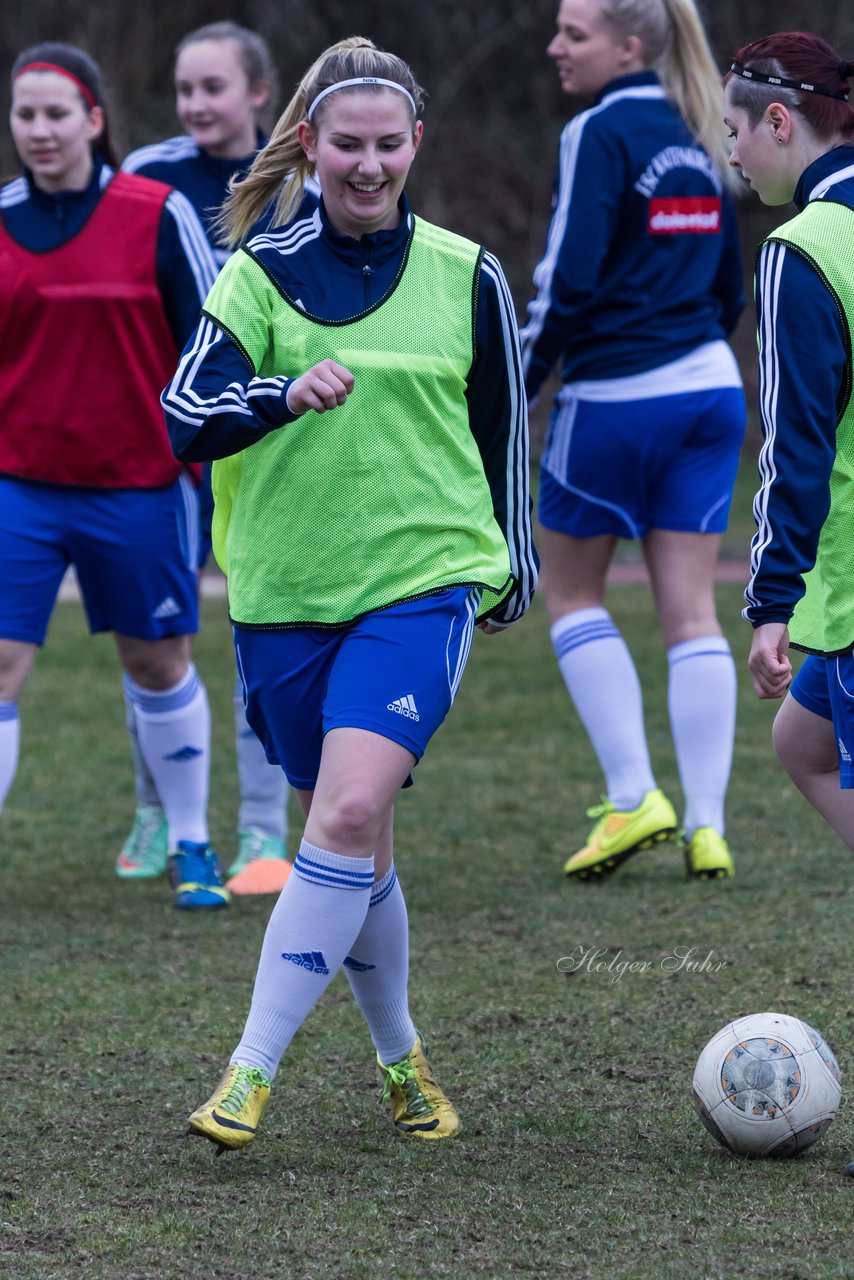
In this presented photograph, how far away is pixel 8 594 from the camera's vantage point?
16.4 ft

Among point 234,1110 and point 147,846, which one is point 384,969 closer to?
point 234,1110

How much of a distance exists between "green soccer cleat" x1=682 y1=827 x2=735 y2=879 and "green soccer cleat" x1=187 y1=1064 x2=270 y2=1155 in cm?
261

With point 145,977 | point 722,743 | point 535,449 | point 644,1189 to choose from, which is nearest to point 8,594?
point 145,977

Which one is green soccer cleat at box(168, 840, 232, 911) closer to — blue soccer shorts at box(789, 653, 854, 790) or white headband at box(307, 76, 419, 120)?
blue soccer shorts at box(789, 653, 854, 790)

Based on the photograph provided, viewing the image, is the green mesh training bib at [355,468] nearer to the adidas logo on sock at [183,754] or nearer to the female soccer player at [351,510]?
the female soccer player at [351,510]

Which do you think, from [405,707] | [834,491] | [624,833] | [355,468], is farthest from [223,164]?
[834,491]

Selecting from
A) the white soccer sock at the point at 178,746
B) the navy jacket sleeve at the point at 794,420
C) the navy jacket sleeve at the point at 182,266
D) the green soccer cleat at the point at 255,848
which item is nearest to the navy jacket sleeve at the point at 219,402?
the navy jacket sleeve at the point at 794,420

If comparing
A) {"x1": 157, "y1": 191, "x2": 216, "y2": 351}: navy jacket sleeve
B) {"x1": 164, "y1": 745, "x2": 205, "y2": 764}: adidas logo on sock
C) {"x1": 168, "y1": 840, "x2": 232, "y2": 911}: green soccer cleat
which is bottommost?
{"x1": 168, "y1": 840, "x2": 232, "y2": 911}: green soccer cleat

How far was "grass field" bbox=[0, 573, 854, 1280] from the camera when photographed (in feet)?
9.50

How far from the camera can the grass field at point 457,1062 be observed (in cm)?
290

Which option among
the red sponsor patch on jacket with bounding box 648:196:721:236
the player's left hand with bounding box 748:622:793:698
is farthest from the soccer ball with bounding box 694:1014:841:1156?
the red sponsor patch on jacket with bounding box 648:196:721:236

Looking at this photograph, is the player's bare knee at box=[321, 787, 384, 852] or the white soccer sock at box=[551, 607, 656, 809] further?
the white soccer sock at box=[551, 607, 656, 809]

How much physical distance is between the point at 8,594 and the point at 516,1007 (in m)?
1.76

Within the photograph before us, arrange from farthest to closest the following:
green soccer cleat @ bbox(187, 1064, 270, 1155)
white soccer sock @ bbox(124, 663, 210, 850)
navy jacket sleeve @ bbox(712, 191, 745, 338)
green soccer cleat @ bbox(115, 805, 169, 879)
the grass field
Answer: green soccer cleat @ bbox(115, 805, 169, 879)
navy jacket sleeve @ bbox(712, 191, 745, 338)
white soccer sock @ bbox(124, 663, 210, 850)
green soccer cleat @ bbox(187, 1064, 270, 1155)
the grass field
